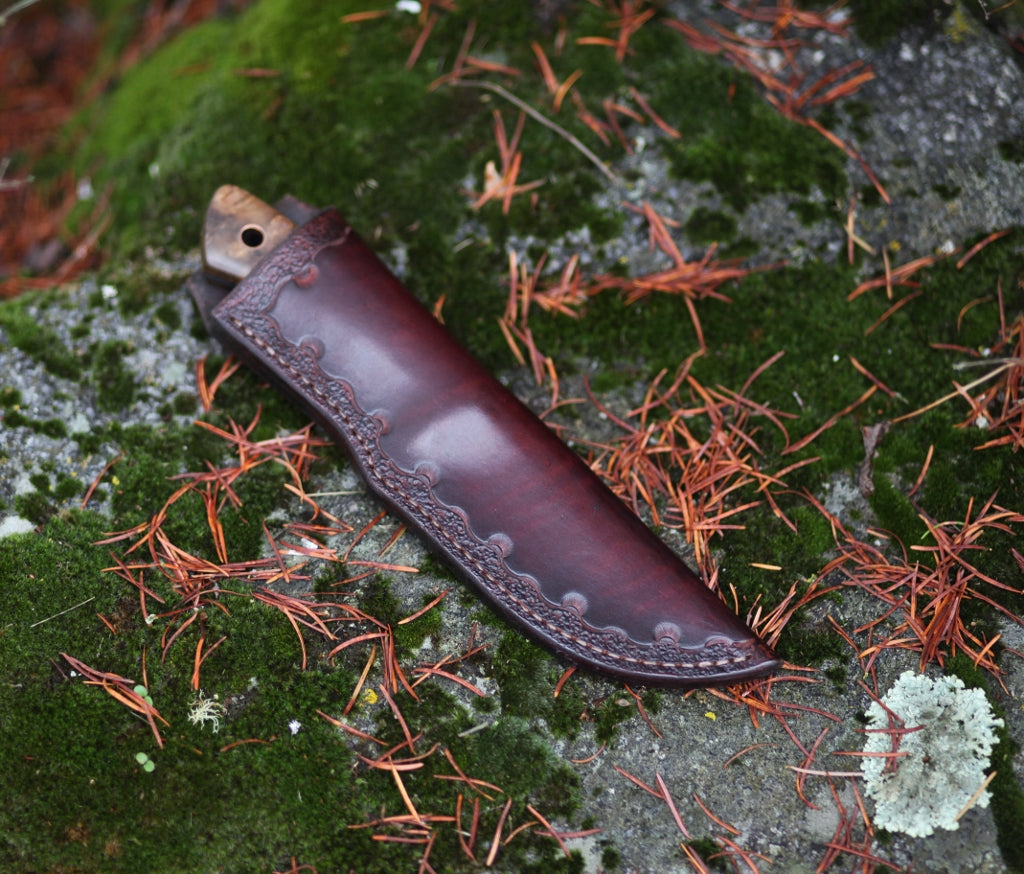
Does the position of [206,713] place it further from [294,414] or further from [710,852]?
[710,852]

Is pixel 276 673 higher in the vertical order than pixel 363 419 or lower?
lower

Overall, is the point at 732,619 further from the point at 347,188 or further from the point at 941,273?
the point at 347,188

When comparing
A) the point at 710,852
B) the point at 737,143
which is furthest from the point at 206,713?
the point at 737,143

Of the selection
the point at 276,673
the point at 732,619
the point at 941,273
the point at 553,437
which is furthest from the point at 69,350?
the point at 941,273

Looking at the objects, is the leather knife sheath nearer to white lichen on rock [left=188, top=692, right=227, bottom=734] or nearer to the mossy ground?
the mossy ground

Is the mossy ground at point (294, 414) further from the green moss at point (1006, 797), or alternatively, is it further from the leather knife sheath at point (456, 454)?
the leather knife sheath at point (456, 454)

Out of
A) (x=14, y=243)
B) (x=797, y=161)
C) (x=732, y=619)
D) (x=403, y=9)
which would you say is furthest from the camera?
(x=14, y=243)

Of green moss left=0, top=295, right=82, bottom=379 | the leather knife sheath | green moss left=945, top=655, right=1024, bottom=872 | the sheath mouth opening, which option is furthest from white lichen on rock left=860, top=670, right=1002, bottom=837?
green moss left=0, top=295, right=82, bottom=379
